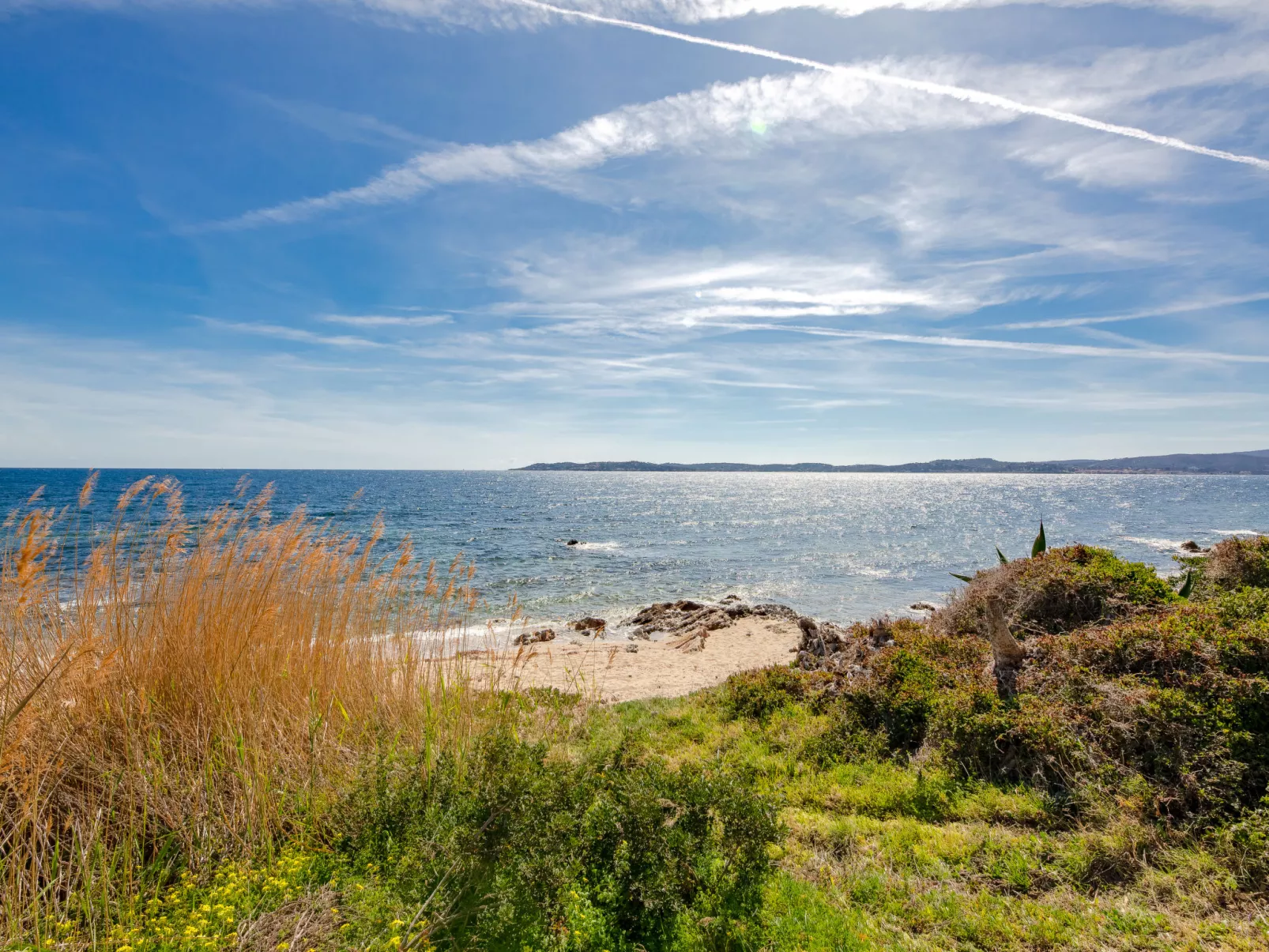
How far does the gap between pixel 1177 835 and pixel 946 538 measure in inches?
1928

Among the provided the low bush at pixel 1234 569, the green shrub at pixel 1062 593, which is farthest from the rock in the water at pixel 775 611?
the low bush at pixel 1234 569

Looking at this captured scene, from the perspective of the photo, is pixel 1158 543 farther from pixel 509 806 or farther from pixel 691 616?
pixel 509 806

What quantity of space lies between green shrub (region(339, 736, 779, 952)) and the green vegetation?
0.02 metres

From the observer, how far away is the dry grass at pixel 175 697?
375 centimetres

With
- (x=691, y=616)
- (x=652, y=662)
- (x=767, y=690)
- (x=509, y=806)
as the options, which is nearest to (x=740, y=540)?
(x=691, y=616)

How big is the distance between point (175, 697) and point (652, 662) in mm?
11975

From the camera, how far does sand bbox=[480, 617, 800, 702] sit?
480 inches

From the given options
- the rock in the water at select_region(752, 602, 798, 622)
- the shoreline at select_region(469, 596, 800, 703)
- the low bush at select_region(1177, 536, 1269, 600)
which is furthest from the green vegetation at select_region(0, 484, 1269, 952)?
the rock in the water at select_region(752, 602, 798, 622)

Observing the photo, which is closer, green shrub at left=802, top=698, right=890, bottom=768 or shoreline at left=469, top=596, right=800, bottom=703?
green shrub at left=802, top=698, right=890, bottom=768

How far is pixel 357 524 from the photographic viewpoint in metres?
43.2

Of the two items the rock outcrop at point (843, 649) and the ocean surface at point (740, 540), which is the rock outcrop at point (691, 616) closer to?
the ocean surface at point (740, 540)

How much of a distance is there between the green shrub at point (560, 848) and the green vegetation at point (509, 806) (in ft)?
0.07

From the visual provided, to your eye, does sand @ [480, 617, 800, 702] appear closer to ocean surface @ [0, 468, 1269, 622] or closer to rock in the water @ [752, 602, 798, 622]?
rock in the water @ [752, 602, 798, 622]

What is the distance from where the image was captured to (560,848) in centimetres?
417
